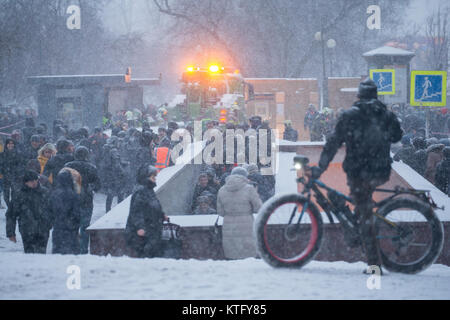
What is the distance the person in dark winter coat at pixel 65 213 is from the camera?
23.3 ft

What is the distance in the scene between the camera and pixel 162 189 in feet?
30.4

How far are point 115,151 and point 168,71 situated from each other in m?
56.1

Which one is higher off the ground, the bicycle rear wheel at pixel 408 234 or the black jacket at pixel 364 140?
the black jacket at pixel 364 140

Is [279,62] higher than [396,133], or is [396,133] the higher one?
[279,62]

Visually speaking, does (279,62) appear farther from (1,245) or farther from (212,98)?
(1,245)

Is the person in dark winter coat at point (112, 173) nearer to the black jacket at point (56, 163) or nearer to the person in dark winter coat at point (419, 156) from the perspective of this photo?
the black jacket at point (56, 163)

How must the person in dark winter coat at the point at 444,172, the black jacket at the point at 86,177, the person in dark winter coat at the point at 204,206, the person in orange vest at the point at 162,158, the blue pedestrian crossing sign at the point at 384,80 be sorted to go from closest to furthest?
the black jacket at the point at 86,177 < the person in dark winter coat at the point at 204,206 < the person in dark winter coat at the point at 444,172 < the person in orange vest at the point at 162,158 < the blue pedestrian crossing sign at the point at 384,80

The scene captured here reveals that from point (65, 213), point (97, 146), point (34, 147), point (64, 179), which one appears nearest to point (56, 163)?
point (64, 179)

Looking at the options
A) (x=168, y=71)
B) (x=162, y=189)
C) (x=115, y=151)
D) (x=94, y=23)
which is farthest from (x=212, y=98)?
(x=168, y=71)

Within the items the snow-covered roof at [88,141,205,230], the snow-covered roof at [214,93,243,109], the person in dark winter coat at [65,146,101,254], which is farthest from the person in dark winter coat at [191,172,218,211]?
the snow-covered roof at [214,93,243,109]

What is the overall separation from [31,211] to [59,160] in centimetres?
172

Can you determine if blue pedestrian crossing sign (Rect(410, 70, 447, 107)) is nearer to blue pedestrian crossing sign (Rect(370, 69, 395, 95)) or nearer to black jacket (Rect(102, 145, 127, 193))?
blue pedestrian crossing sign (Rect(370, 69, 395, 95))

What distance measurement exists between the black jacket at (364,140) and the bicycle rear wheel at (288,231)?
1.35 ft

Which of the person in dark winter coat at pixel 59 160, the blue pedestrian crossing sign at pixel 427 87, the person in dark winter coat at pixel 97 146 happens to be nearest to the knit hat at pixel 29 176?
the person in dark winter coat at pixel 59 160
